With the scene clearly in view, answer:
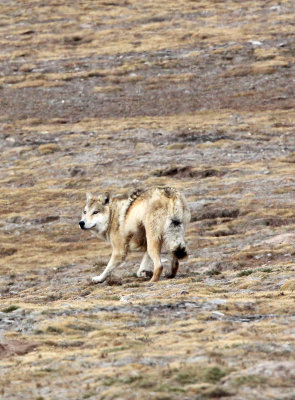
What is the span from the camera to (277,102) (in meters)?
47.4

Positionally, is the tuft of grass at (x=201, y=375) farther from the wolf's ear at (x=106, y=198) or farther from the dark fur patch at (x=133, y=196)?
the wolf's ear at (x=106, y=198)

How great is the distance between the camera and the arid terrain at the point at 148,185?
11.2 m

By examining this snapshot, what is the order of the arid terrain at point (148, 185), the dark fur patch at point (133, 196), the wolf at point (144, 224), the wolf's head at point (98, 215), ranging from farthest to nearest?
the wolf's head at point (98, 215) → the dark fur patch at point (133, 196) → the wolf at point (144, 224) → the arid terrain at point (148, 185)

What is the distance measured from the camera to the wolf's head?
790 inches

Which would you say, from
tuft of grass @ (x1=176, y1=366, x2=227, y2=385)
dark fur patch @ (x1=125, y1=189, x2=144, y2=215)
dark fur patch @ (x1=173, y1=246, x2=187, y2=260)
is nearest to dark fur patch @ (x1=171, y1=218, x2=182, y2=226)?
dark fur patch @ (x1=173, y1=246, x2=187, y2=260)

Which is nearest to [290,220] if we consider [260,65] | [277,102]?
[277,102]

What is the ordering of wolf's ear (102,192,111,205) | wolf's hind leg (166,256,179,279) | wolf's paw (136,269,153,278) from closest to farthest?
wolf's hind leg (166,256,179,279) < wolf's paw (136,269,153,278) < wolf's ear (102,192,111,205)

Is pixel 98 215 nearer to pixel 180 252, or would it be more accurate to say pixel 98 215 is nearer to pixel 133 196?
pixel 133 196

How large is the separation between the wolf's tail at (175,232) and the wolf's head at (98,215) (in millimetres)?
1950

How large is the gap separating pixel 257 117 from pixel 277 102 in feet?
10.9

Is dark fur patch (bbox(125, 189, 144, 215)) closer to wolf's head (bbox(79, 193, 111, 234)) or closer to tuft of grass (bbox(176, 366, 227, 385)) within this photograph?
wolf's head (bbox(79, 193, 111, 234))

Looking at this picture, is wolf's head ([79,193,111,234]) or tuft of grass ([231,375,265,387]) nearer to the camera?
tuft of grass ([231,375,265,387])

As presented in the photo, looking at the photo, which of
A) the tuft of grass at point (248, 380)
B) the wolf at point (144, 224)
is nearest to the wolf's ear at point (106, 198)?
the wolf at point (144, 224)

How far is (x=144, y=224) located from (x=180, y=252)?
1.07 meters
